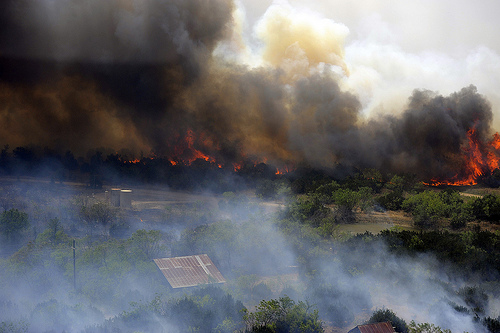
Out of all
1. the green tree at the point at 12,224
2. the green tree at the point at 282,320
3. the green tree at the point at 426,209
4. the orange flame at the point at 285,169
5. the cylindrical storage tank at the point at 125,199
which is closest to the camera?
the green tree at the point at 282,320

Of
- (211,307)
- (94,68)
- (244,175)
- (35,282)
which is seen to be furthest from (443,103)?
(35,282)

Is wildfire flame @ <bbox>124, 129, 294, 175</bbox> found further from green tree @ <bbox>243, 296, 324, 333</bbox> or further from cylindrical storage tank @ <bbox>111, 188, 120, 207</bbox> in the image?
green tree @ <bbox>243, 296, 324, 333</bbox>

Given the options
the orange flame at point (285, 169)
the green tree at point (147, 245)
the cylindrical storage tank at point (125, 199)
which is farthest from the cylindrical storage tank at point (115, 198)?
the orange flame at point (285, 169)

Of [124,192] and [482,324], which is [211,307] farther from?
[124,192]

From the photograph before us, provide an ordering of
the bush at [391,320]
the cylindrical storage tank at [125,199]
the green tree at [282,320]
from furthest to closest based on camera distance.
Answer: the cylindrical storage tank at [125,199] → the bush at [391,320] → the green tree at [282,320]

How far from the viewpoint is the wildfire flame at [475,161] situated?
42906 mm

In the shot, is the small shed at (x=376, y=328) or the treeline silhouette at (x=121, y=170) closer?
the small shed at (x=376, y=328)

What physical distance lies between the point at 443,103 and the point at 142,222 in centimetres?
2815

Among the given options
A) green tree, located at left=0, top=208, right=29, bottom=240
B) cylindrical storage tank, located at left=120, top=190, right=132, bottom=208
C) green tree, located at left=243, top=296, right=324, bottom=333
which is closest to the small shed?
green tree, located at left=243, top=296, right=324, bottom=333

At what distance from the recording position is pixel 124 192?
32.7 meters

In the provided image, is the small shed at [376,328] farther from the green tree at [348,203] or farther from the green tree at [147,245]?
the green tree at [348,203]

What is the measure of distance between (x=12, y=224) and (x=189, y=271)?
11153mm

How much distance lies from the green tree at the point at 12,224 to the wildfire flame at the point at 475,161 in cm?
3194

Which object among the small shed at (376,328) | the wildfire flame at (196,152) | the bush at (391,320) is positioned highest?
the wildfire flame at (196,152)
